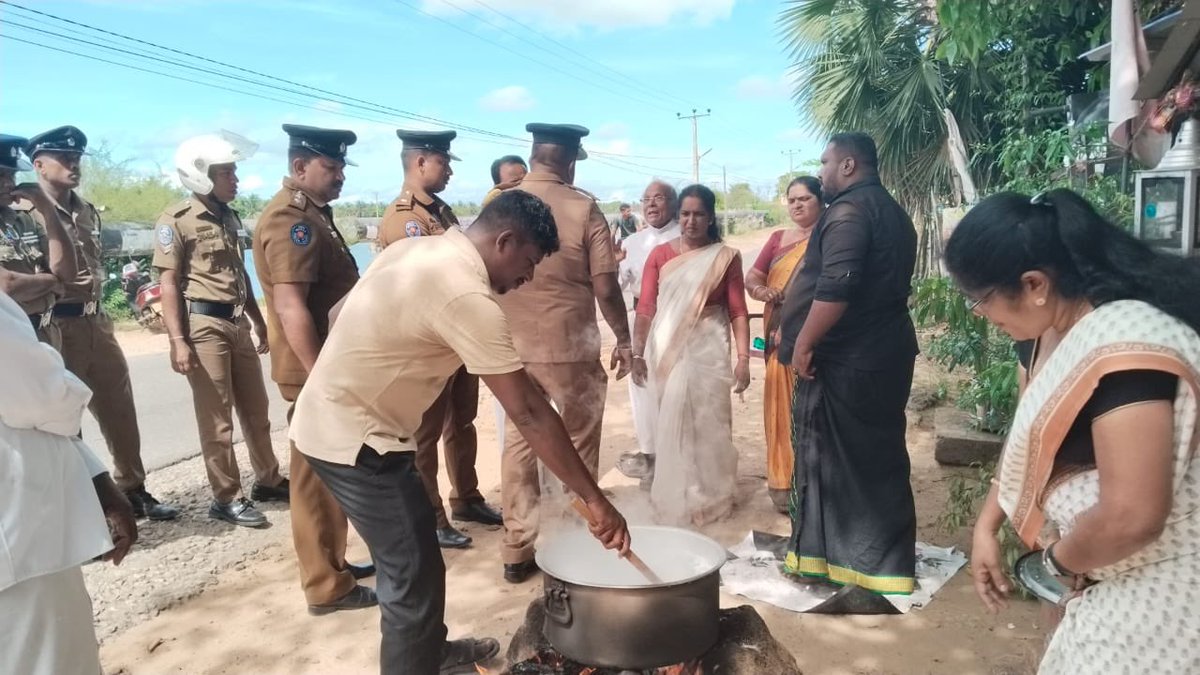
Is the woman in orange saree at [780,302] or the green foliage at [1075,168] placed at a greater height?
the green foliage at [1075,168]

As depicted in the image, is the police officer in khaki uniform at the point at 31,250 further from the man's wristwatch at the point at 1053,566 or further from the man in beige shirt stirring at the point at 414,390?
the man's wristwatch at the point at 1053,566

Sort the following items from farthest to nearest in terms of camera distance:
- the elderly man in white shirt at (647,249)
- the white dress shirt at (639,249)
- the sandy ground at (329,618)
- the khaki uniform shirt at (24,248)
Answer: the white dress shirt at (639,249), the elderly man in white shirt at (647,249), the khaki uniform shirt at (24,248), the sandy ground at (329,618)

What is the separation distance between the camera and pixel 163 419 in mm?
→ 6762

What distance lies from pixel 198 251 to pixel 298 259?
1.43 meters

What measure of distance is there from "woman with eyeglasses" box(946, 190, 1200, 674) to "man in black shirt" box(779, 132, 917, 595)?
1555 mm

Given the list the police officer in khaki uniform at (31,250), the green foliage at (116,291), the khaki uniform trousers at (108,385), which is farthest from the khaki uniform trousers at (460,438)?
the green foliage at (116,291)

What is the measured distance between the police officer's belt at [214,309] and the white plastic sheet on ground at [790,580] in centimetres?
299

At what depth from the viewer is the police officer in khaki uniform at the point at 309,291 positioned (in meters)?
3.23

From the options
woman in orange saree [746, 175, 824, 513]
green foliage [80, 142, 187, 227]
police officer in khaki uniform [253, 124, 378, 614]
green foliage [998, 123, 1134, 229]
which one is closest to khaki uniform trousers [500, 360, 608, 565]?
police officer in khaki uniform [253, 124, 378, 614]

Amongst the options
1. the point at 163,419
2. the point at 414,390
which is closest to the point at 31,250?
→ the point at 414,390

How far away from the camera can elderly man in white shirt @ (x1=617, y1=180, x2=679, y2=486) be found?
5070 mm

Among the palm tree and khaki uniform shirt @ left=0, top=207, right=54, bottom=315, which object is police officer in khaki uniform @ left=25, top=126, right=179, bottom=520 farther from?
the palm tree

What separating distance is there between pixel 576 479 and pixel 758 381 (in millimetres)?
5928

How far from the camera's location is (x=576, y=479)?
213 cm
